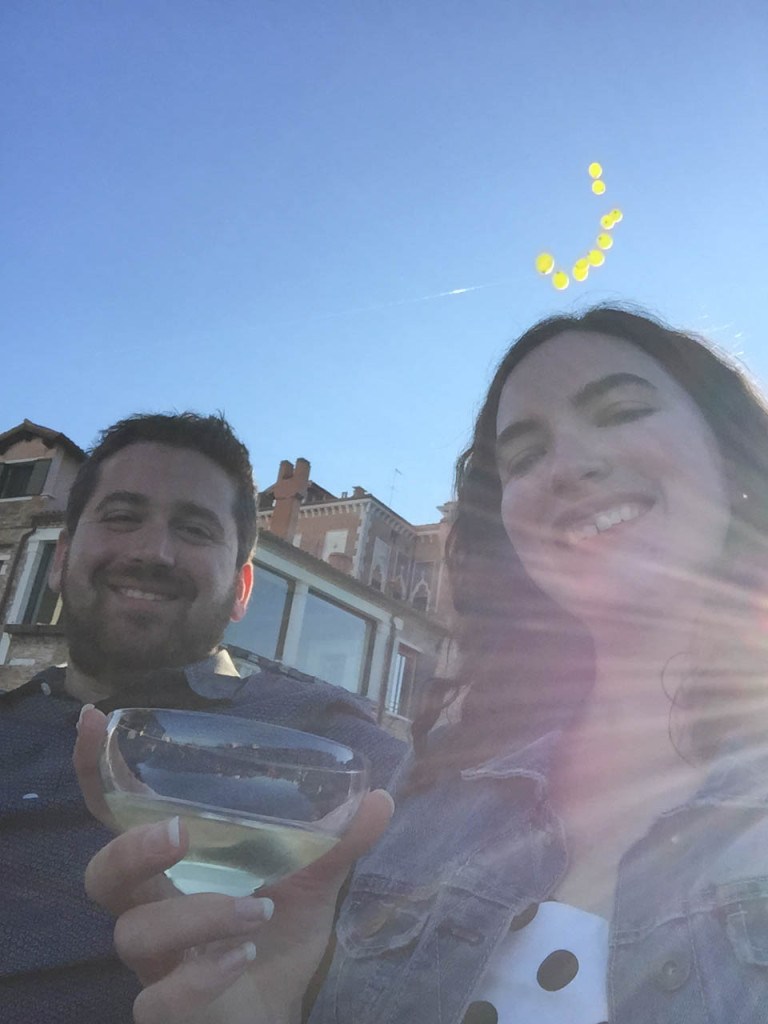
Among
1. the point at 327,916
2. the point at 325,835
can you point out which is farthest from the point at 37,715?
the point at 325,835

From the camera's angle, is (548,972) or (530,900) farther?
(530,900)

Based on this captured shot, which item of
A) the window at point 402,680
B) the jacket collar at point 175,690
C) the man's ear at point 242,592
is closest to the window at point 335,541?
the window at point 402,680

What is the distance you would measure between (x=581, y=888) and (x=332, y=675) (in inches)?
679

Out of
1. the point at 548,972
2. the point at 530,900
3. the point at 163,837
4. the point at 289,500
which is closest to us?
the point at 163,837

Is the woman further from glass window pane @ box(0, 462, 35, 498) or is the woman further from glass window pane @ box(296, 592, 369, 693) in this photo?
glass window pane @ box(0, 462, 35, 498)

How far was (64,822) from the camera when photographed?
2.43 m

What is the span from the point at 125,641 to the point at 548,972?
2.26 m

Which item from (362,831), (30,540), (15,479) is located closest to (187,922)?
(362,831)

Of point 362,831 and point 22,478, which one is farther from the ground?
point 22,478

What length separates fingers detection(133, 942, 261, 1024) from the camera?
1.08 m

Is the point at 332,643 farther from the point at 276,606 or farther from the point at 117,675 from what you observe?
the point at 117,675

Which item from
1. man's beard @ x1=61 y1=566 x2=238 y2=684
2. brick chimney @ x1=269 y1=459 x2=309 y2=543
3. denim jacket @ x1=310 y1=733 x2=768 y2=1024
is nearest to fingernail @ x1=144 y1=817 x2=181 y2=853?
denim jacket @ x1=310 y1=733 x2=768 y2=1024

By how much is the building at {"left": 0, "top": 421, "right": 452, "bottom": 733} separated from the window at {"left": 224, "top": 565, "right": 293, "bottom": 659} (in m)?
0.02

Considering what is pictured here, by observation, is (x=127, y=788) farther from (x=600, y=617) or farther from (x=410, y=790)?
(x=600, y=617)
